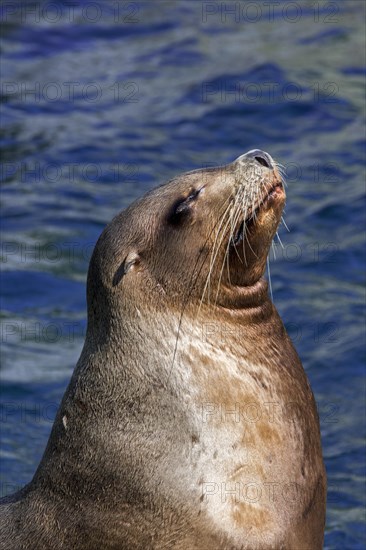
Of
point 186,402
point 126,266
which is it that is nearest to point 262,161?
point 126,266

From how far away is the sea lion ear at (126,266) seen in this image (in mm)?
6121

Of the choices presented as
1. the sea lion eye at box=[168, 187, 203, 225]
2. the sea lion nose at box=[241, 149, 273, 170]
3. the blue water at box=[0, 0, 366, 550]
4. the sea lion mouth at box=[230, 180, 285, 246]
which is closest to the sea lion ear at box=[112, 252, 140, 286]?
the sea lion eye at box=[168, 187, 203, 225]

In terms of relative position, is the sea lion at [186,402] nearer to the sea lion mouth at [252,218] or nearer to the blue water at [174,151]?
the sea lion mouth at [252,218]

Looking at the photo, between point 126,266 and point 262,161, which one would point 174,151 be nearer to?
point 262,161

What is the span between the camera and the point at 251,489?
225 inches

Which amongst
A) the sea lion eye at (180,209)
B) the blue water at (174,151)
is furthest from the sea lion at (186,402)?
the blue water at (174,151)

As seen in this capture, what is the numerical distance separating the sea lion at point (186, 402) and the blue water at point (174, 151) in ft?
8.69

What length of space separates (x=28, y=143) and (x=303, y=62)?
3.79 m

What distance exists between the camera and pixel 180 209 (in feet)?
20.4

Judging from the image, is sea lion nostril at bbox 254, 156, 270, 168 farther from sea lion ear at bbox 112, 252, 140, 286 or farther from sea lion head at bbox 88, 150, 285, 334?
sea lion ear at bbox 112, 252, 140, 286

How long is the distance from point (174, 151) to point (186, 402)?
9104 mm

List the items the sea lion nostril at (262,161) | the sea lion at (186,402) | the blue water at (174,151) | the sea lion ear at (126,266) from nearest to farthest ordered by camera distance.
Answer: the sea lion at (186,402) → the sea lion ear at (126,266) → the sea lion nostril at (262,161) → the blue water at (174,151)

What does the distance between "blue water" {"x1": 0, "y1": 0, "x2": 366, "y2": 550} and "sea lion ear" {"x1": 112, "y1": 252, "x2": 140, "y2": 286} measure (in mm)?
3045

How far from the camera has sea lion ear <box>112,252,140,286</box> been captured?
6.12 m
